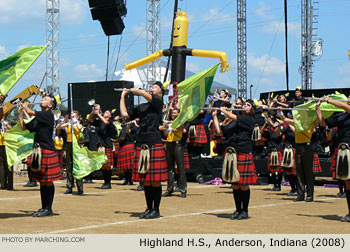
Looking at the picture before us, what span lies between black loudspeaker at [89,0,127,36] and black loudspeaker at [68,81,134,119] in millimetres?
3040

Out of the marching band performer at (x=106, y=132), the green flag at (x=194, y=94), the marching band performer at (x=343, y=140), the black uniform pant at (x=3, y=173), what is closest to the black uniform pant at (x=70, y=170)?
the marching band performer at (x=106, y=132)

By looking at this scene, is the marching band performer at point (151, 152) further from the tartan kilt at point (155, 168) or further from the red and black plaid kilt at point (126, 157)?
the red and black plaid kilt at point (126, 157)

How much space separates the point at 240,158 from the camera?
8.98 m

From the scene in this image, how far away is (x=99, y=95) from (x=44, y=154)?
11774 millimetres

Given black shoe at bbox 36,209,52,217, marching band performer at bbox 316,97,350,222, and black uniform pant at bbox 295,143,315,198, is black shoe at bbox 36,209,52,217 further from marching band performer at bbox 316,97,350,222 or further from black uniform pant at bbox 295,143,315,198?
black uniform pant at bbox 295,143,315,198

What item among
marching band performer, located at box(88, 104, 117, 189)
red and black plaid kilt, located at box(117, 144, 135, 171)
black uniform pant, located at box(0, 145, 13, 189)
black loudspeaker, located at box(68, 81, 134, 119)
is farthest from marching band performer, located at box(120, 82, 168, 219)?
black loudspeaker, located at box(68, 81, 134, 119)

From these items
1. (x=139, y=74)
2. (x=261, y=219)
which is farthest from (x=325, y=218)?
(x=139, y=74)

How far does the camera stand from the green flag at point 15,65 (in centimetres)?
905

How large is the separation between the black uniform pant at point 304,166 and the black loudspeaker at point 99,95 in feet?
29.5

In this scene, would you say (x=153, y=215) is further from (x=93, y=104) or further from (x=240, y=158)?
(x=93, y=104)

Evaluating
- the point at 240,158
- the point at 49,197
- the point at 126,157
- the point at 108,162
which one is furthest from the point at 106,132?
the point at 240,158

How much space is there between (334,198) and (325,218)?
12.5ft

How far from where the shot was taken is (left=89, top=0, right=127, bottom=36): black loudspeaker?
16.6 metres

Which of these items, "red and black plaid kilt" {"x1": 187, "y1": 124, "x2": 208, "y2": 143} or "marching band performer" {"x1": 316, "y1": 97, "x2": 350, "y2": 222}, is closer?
"marching band performer" {"x1": 316, "y1": 97, "x2": 350, "y2": 222}
